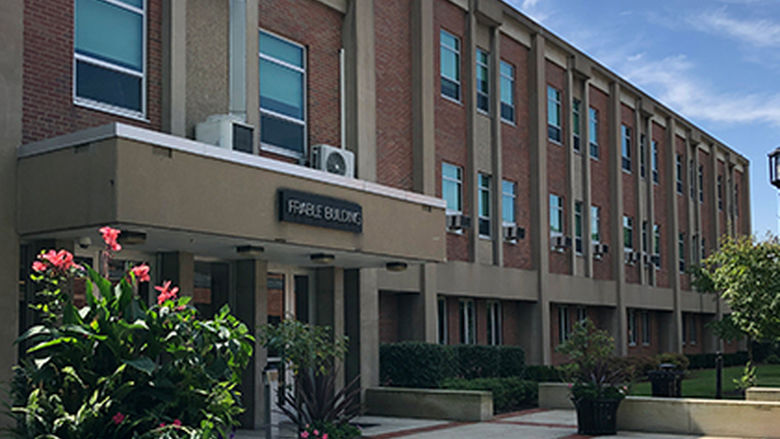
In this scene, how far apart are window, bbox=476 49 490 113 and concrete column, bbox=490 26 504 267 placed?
15 centimetres

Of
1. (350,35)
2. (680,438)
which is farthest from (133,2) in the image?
(680,438)

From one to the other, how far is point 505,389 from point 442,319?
14.4 feet

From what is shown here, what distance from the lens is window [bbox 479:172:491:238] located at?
93.7ft

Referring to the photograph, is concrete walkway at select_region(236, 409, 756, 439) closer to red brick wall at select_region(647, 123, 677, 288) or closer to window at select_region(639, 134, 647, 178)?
window at select_region(639, 134, 647, 178)

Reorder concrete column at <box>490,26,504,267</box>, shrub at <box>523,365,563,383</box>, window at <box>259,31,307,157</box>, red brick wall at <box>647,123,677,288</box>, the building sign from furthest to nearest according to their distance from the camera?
red brick wall at <box>647,123,677,288</box> < concrete column at <box>490,26,504,267</box> < shrub at <box>523,365,563,383</box> < window at <box>259,31,307,157</box> < the building sign

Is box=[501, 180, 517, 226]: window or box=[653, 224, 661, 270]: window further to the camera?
box=[653, 224, 661, 270]: window

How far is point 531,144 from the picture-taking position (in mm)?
31672

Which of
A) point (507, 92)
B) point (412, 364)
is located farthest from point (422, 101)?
point (412, 364)

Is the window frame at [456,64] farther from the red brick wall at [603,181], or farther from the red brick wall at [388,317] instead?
the red brick wall at [603,181]

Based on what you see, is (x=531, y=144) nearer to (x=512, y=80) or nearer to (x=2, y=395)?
(x=512, y=80)

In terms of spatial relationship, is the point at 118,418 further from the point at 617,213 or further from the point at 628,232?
the point at 628,232

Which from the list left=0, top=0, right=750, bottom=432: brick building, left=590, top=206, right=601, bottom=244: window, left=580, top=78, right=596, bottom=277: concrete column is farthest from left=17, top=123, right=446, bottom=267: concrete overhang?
left=590, top=206, right=601, bottom=244: window

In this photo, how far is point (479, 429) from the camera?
716 inches

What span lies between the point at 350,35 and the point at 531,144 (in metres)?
11.4
